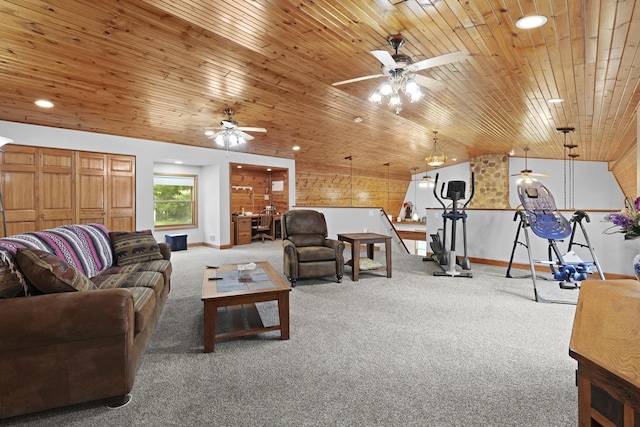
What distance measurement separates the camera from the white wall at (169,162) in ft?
17.9

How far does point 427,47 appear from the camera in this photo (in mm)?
3160

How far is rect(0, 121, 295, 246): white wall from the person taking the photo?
17.9ft

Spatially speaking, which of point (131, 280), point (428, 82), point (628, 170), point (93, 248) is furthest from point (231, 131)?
point (628, 170)

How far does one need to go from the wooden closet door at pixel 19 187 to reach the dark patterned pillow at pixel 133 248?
2.82 metres

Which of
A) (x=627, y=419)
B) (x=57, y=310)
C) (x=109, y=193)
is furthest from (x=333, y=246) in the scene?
(x=109, y=193)

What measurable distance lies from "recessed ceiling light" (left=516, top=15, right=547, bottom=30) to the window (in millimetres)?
7772

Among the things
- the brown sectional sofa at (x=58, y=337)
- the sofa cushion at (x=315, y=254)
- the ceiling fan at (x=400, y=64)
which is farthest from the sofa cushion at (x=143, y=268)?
the ceiling fan at (x=400, y=64)

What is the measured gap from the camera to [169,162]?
7414mm

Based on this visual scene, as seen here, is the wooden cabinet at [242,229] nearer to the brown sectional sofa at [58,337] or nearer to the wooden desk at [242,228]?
the wooden desk at [242,228]

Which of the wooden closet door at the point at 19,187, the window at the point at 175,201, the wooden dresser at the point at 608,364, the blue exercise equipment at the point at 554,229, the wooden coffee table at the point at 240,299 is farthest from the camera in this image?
the window at the point at 175,201

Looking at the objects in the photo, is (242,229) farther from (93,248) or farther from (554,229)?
(554,229)

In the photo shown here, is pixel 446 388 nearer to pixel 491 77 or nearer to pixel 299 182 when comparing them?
pixel 491 77

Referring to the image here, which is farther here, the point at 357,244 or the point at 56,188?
the point at 56,188

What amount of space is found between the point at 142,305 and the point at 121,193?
202 inches
